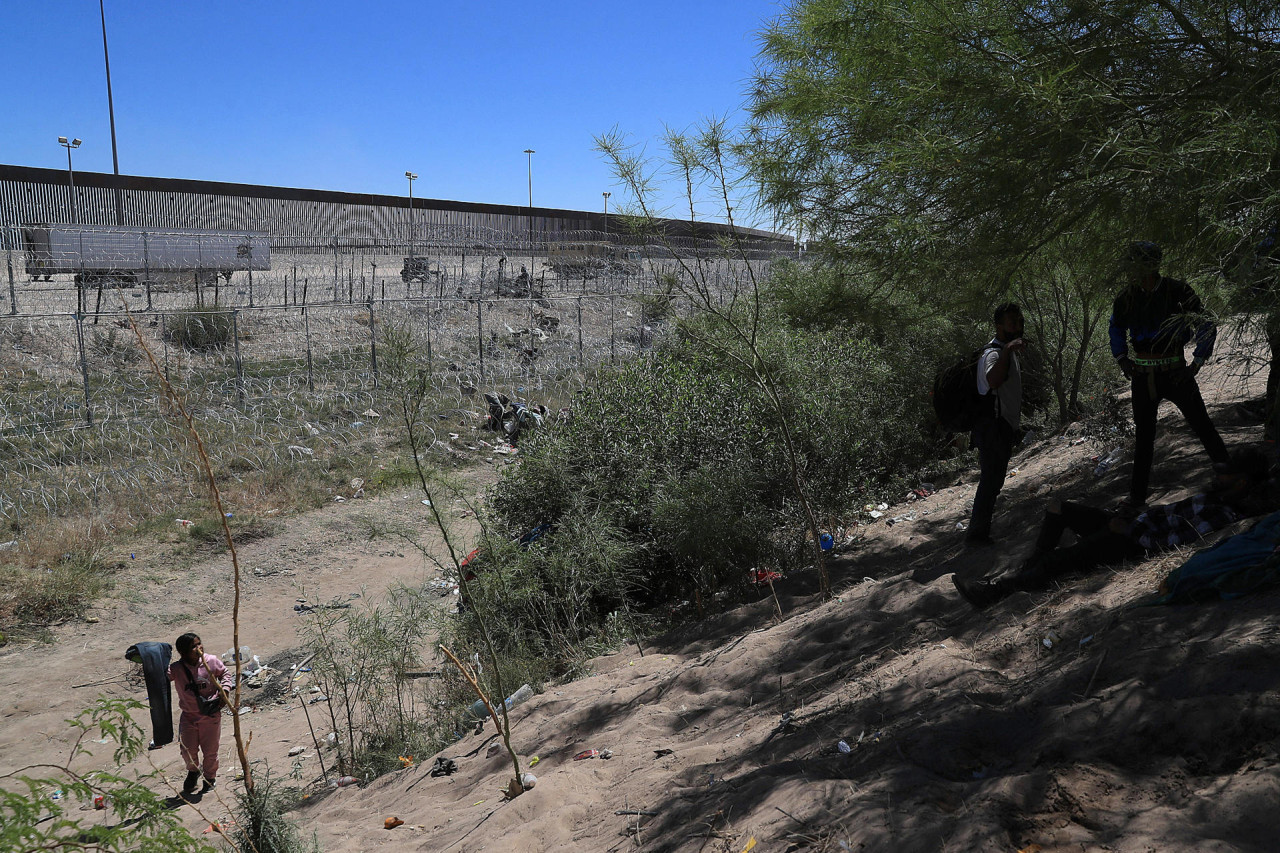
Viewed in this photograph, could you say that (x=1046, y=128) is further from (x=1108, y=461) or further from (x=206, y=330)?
(x=206, y=330)

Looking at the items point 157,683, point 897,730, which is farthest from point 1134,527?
point 157,683

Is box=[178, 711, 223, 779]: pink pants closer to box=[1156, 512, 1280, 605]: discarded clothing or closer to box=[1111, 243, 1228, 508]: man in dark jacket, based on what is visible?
box=[1156, 512, 1280, 605]: discarded clothing

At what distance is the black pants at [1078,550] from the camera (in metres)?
4.09

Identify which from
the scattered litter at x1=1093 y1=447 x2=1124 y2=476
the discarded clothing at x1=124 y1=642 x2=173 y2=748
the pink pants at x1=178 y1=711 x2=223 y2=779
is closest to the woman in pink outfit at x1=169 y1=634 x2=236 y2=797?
the pink pants at x1=178 y1=711 x2=223 y2=779

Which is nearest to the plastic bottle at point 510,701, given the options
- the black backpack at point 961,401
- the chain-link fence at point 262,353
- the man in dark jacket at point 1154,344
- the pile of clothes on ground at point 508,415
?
the black backpack at point 961,401

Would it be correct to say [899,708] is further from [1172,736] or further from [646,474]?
[646,474]

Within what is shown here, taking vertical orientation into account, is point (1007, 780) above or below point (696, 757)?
above

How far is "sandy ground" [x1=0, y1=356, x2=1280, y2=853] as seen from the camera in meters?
2.35

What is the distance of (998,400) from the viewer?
4996 millimetres

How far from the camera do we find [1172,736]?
2.49 metres

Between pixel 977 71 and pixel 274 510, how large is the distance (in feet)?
28.4

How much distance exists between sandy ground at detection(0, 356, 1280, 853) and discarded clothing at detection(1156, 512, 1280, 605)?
93 mm

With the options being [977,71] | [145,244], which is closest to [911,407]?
[977,71]

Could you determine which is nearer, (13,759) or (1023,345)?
(1023,345)
